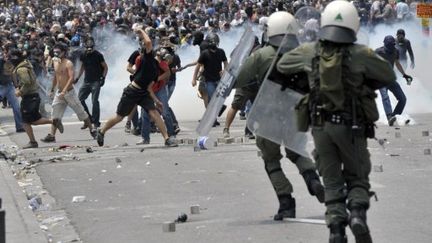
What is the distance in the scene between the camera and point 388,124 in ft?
60.5

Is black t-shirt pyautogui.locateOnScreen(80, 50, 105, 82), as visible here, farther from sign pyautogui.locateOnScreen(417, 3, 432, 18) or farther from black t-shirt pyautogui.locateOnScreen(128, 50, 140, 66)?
sign pyautogui.locateOnScreen(417, 3, 432, 18)

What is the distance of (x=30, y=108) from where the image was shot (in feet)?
57.6

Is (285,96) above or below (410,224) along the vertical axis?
above

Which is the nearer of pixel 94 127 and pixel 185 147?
pixel 185 147

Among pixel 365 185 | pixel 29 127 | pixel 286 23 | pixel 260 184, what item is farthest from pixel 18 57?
pixel 365 185

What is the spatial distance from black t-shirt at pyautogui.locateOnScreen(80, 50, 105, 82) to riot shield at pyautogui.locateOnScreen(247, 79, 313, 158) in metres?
11.4

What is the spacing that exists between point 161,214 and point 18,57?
902cm

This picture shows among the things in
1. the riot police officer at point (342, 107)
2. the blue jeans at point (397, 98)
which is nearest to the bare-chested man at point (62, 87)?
the blue jeans at point (397, 98)

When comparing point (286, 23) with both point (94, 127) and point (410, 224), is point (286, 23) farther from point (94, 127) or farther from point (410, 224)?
point (94, 127)

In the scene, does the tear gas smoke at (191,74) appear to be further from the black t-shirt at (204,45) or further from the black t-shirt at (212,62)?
the black t-shirt at (204,45)

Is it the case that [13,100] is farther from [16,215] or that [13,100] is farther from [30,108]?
[16,215]

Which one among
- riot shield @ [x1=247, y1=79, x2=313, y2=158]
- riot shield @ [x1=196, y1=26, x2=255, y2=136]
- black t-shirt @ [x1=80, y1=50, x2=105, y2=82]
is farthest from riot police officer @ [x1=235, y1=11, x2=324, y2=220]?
black t-shirt @ [x1=80, y1=50, x2=105, y2=82]

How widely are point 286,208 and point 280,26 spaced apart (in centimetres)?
146

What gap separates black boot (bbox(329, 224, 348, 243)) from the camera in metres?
Answer: 7.17
